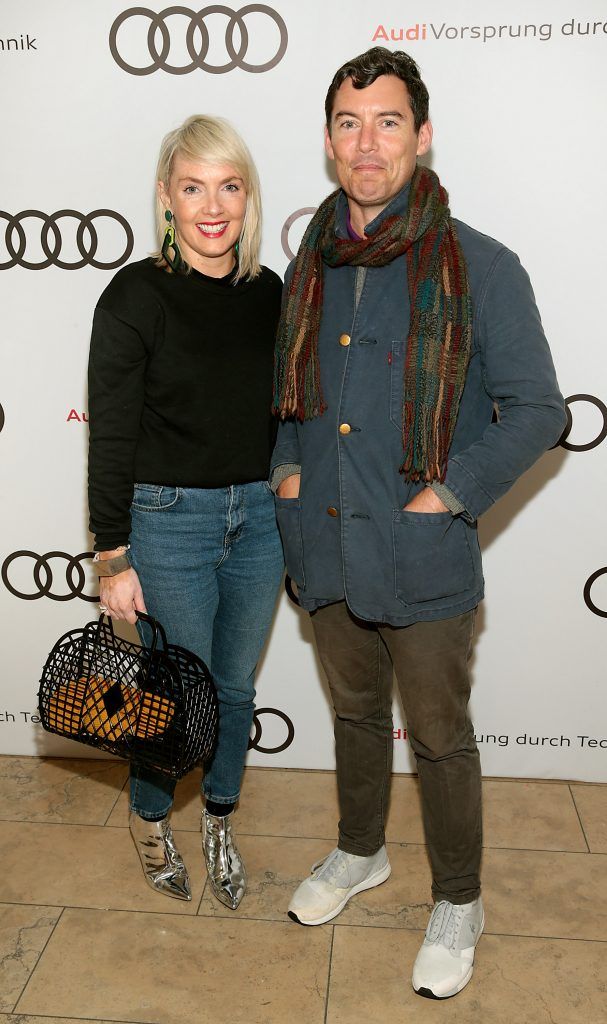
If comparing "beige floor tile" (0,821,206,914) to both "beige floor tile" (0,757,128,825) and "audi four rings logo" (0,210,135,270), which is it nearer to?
"beige floor tile" (0,757,128,825)

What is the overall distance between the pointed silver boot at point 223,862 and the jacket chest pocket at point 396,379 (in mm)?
1113

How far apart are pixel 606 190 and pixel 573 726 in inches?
56.3

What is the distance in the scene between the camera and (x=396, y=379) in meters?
1.80

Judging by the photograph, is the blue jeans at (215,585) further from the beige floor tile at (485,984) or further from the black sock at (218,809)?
the beige floor tile at (485,984)

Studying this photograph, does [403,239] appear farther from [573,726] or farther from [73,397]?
[573,726]

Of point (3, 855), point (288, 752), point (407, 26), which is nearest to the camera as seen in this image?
point (407, 26)

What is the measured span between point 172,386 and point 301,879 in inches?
49.0

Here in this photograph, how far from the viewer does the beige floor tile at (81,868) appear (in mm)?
2275

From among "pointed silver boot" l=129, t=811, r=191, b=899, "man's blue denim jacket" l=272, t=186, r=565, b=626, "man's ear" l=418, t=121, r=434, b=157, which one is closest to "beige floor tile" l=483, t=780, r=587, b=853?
"pointed silver boot" l=129, t=811, r=191, b=899

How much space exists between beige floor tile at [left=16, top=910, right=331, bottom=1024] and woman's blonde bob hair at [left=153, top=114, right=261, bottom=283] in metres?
1.45

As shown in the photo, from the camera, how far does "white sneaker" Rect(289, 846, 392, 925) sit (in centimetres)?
219

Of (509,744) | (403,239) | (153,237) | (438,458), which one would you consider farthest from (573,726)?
(153,237)

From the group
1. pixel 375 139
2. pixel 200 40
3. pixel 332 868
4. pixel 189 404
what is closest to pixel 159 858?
pixel 332 868

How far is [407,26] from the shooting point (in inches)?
88.8
